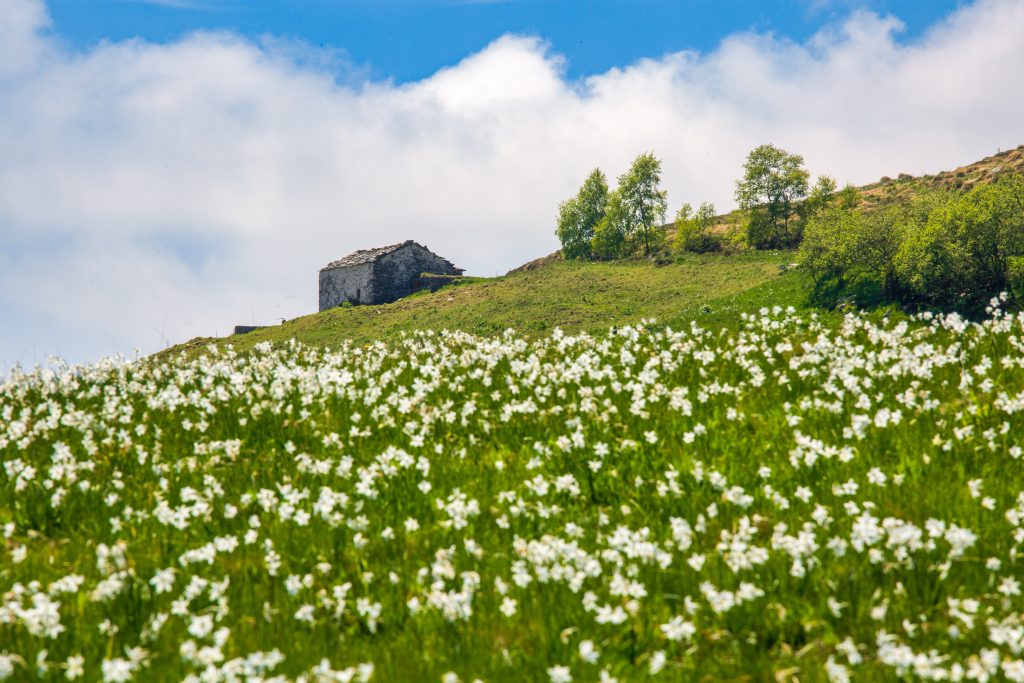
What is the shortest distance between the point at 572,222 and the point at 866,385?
72610mm

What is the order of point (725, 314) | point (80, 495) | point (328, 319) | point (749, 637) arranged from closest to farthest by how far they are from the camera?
1. point (749, 637)
2. point (80, 495)
3. point (725, 314)
4. point (328, 319)

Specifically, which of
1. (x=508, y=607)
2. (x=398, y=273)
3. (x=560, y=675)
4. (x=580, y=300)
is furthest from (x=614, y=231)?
(x=560, y=675)

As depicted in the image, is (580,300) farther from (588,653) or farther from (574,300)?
(588,653)

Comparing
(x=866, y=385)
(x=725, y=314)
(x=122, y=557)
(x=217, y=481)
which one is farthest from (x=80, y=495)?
(x=725, y=314)

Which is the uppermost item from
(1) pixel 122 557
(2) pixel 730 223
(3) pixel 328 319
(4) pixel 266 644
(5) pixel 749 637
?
(2) pixel 730 223

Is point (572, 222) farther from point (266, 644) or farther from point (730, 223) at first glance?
point (266, 644)

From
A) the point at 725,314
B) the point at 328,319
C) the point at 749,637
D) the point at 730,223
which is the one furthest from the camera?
the point at 730,223

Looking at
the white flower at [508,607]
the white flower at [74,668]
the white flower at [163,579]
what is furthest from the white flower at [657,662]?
the white flower at [74,668]

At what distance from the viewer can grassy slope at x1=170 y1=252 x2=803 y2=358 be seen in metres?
33.3

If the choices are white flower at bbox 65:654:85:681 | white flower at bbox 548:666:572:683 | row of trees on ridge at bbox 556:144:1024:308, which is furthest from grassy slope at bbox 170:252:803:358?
white flower at bbox 65:654:85:681

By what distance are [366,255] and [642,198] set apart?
27703 millimetres

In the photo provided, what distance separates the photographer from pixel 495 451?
8.07 metres

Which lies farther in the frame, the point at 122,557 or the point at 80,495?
the point at 80,495

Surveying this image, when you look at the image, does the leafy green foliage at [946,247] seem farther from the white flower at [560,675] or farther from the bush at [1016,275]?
the white flower at [560,675]
